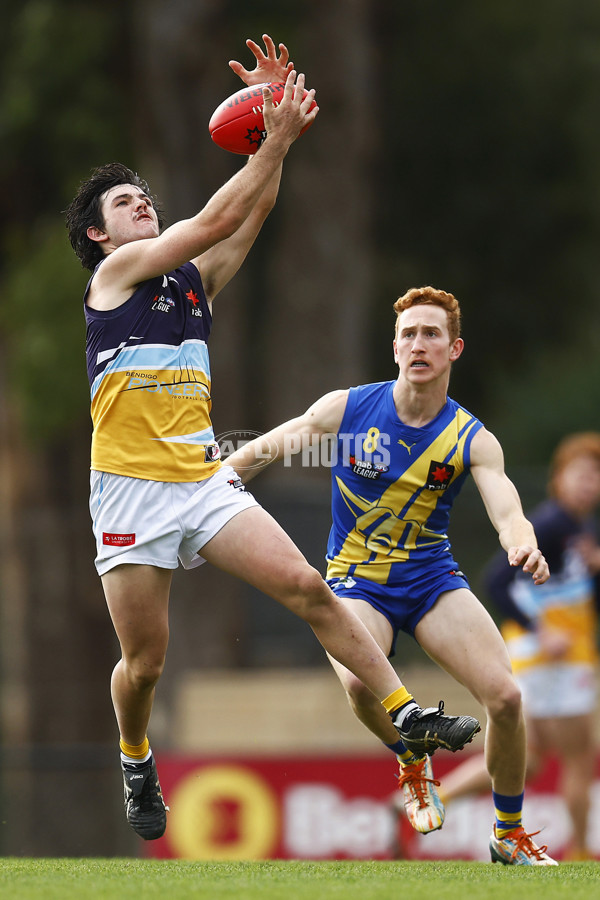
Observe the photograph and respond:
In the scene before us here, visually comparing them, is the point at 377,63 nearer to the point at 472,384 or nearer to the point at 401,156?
the point at 401,156

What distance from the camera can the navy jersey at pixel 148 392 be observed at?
6.00m

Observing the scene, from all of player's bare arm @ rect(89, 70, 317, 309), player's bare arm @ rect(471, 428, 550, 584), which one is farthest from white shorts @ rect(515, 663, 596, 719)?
player's bare arm @ rect(89, 70, 317, 309)

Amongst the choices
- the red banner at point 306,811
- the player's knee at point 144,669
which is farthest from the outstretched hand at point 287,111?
the red banner at point 306,811

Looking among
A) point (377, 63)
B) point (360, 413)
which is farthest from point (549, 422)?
point (360, 413)

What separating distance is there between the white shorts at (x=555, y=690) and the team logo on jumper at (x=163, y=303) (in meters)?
4.81

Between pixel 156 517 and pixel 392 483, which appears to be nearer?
pixel 156 517

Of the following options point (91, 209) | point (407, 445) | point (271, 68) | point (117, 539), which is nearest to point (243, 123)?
point (271, 68)

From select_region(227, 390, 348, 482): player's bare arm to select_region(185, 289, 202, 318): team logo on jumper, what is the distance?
73cm

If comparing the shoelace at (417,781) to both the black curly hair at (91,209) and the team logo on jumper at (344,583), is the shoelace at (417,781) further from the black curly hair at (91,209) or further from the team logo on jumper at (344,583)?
the black curly hair at (91,209)

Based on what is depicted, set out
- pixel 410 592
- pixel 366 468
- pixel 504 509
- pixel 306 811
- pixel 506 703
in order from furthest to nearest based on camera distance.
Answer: pixel 306 811 → pixel 366 468 → pixel 410 592 → pixel 506 703 → pixel 504 509

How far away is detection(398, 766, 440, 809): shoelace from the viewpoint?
Answer: 6.46 m

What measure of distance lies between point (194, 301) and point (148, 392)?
1.78 feet

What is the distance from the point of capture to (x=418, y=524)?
6.72 metres

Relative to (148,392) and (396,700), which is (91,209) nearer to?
(148,392)
